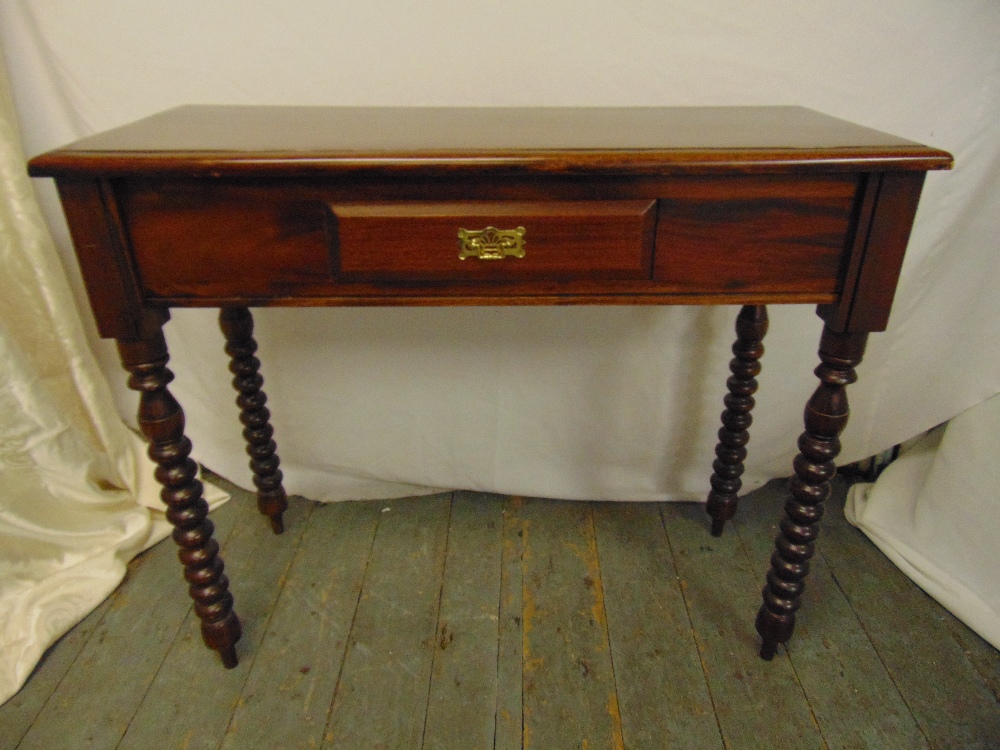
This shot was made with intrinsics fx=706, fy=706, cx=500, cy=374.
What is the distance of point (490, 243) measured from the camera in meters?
0.81

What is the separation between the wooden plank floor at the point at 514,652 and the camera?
105 cm

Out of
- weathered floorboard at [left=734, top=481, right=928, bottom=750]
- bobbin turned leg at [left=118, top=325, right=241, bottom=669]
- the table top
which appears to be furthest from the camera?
weathered floorboard at [left=734, top=481, right=928, bottom=750]

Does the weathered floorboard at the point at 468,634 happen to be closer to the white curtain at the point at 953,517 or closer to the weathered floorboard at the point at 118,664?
the weathered floorboard at the point at 118,664

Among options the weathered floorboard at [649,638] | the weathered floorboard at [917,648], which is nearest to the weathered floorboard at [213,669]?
the weathered floorboard at [649,638]

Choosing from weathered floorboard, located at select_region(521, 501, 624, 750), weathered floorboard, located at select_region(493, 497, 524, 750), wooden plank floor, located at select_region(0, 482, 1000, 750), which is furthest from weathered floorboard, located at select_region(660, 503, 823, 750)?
weathered floorboard, located at select_region(493, 497, 524, 750)

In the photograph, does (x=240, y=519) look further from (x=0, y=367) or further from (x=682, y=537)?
(x=682, y=537)

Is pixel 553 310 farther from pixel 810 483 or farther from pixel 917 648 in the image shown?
pixel 917 648

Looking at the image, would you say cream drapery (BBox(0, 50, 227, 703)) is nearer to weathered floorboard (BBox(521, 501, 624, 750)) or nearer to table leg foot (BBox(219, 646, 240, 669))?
table leg foot (BBox(219, 646, 240, 669))

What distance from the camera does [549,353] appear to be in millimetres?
1451

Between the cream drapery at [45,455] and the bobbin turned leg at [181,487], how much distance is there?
0.33m

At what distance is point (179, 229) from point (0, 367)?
0.65 meters

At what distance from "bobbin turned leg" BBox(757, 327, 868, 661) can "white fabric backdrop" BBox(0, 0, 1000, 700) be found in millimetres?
455

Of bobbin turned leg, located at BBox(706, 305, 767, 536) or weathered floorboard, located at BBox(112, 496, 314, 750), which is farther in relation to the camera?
bobbin turned leg, located at BBox(706, 305, 767, 536)

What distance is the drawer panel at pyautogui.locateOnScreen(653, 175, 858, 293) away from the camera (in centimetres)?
80
